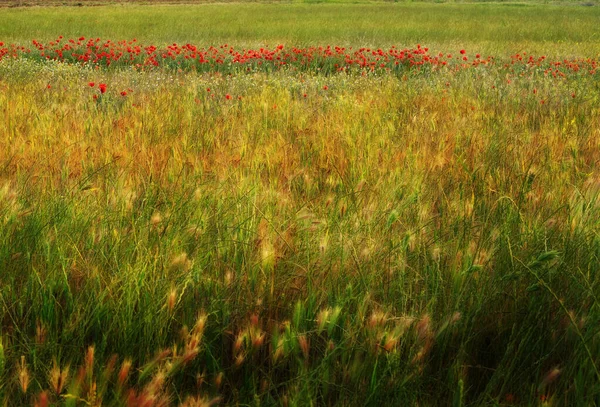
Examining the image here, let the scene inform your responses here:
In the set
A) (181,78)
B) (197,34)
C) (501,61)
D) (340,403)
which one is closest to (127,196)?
(340,403)

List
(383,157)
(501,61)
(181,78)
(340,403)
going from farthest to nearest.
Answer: (501,61), (181,78), (383,157), (340,403)

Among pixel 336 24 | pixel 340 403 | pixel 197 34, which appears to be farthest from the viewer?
pixel 336 24

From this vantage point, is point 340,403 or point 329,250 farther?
point 329,250

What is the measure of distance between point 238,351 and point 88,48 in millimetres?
10430

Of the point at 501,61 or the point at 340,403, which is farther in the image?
the point at 501,61

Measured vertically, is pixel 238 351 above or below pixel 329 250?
below

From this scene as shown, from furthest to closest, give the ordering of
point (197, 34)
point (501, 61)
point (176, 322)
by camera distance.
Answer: point (197, 34), point (501, 61), point (176, 322)

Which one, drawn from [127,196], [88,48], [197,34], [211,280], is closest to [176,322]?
[211,280]

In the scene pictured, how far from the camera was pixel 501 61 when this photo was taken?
10047mm

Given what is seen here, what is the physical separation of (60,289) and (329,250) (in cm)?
86

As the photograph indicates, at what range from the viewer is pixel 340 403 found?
136 cm

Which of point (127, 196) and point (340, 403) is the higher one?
point (127, 196)

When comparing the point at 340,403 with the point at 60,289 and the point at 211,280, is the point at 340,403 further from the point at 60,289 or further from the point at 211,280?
the point at 60,289

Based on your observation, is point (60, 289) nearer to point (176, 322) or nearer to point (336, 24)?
point (176, 322)
